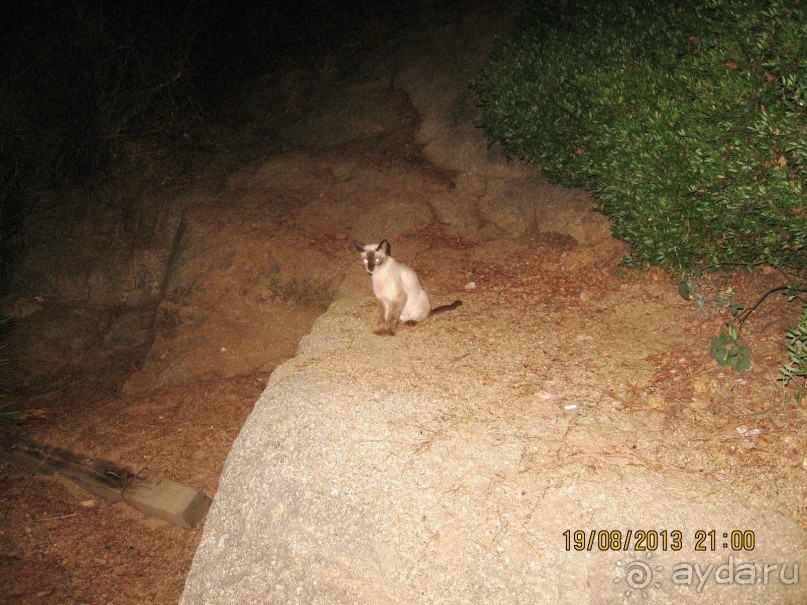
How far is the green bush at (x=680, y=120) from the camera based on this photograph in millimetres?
3578

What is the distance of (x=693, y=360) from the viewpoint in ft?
13.0

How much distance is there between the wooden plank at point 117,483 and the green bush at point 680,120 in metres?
4.04

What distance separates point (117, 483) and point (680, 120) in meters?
5.08

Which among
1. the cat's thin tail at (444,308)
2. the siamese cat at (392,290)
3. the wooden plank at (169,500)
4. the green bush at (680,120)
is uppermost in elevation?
the green bush at (680,120)

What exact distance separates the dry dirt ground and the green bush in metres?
0.59

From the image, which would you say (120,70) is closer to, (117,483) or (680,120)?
(117,483)

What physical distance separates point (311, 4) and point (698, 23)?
823 centimetres

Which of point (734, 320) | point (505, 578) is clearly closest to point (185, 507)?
point (505, 578)
